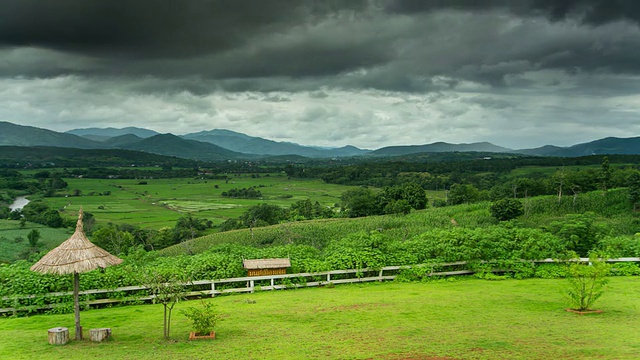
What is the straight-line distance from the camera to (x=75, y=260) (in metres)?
10.9

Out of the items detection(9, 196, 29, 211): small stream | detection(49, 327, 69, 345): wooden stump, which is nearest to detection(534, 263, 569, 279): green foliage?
detection(49, 327, 69, 345): wooden stump

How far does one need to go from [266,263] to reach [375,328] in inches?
269

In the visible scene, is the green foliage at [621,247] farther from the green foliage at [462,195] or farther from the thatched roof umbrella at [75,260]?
the green foliage at [462,195]

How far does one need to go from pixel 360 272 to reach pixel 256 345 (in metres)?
8.17

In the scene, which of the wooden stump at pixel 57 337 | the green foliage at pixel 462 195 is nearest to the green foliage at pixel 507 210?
the green foliage at pixel 462 195

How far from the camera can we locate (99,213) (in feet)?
311

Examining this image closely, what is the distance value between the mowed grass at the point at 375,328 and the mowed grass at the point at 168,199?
74328mm

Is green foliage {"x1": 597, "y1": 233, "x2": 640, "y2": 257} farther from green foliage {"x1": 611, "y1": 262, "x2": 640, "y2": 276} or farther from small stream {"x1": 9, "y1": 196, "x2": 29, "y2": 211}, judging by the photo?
small stream {"x1": 9, "y1": 196, "x2": 29, "y2": 211}

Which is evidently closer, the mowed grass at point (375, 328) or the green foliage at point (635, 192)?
the mowed grass at point (375, 328)

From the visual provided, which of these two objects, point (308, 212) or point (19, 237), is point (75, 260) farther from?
point (308, 212)

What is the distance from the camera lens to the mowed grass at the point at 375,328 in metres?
9.35

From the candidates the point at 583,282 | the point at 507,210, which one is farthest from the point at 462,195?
the point at 583,282

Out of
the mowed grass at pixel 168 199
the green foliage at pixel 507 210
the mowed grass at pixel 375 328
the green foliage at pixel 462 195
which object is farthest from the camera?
the mowed grass at pixel 168 199

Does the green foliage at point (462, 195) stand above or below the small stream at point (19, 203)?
above
